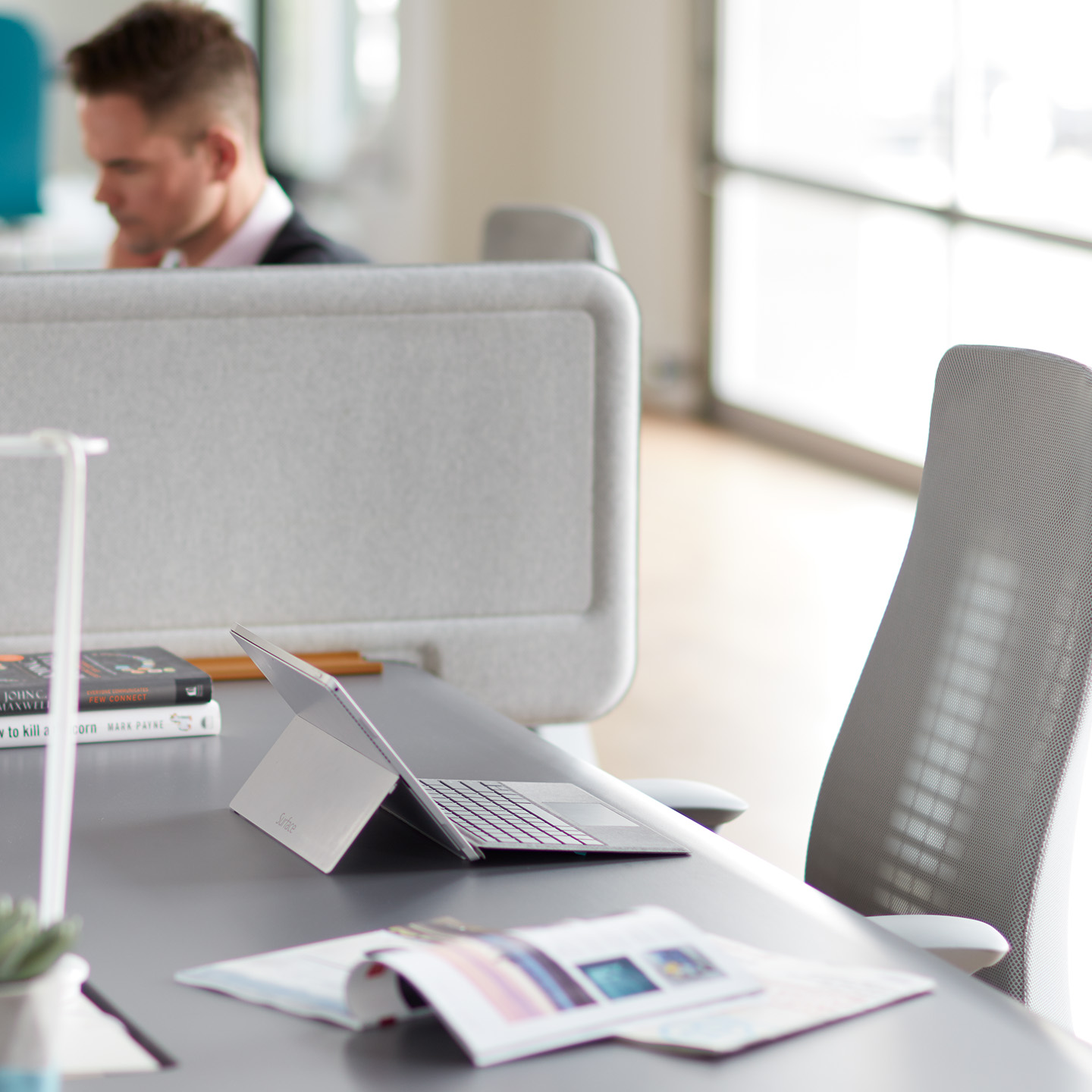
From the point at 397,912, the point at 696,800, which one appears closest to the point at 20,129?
the point at 696,800

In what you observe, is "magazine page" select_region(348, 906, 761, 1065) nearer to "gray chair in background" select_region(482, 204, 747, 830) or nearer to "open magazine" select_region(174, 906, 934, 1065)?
"open magazine" select_region(174, 906, 934, 1065)

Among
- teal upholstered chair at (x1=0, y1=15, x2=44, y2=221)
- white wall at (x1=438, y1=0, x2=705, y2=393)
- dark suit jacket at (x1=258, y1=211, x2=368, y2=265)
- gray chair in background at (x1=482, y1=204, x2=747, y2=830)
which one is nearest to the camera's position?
dark suit jacket at (x1=258, y1=211, x2=368, y2=265)

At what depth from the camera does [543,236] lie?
2441 millimetres

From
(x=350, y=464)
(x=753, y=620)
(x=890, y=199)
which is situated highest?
(x=890, y=199)

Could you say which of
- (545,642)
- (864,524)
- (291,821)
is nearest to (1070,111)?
(864,524)

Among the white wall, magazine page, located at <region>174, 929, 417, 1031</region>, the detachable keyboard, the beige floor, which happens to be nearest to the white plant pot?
magazine page, located at <region>174, 929, 417, 1031</region>

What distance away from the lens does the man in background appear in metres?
2.12

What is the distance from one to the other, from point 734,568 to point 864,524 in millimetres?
526

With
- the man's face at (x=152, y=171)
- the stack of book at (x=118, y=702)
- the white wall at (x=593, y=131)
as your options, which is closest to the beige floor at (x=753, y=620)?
the white wall at (x=593, y=131)

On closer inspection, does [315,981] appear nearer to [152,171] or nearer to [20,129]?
[152,171]

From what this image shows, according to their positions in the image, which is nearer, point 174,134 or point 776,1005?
point 776,1005

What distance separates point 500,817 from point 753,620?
2707 mm

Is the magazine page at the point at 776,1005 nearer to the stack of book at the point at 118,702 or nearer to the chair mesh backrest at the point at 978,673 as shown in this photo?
the chair mesh backrest at the point at 978,673

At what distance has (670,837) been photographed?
41.0 inches
